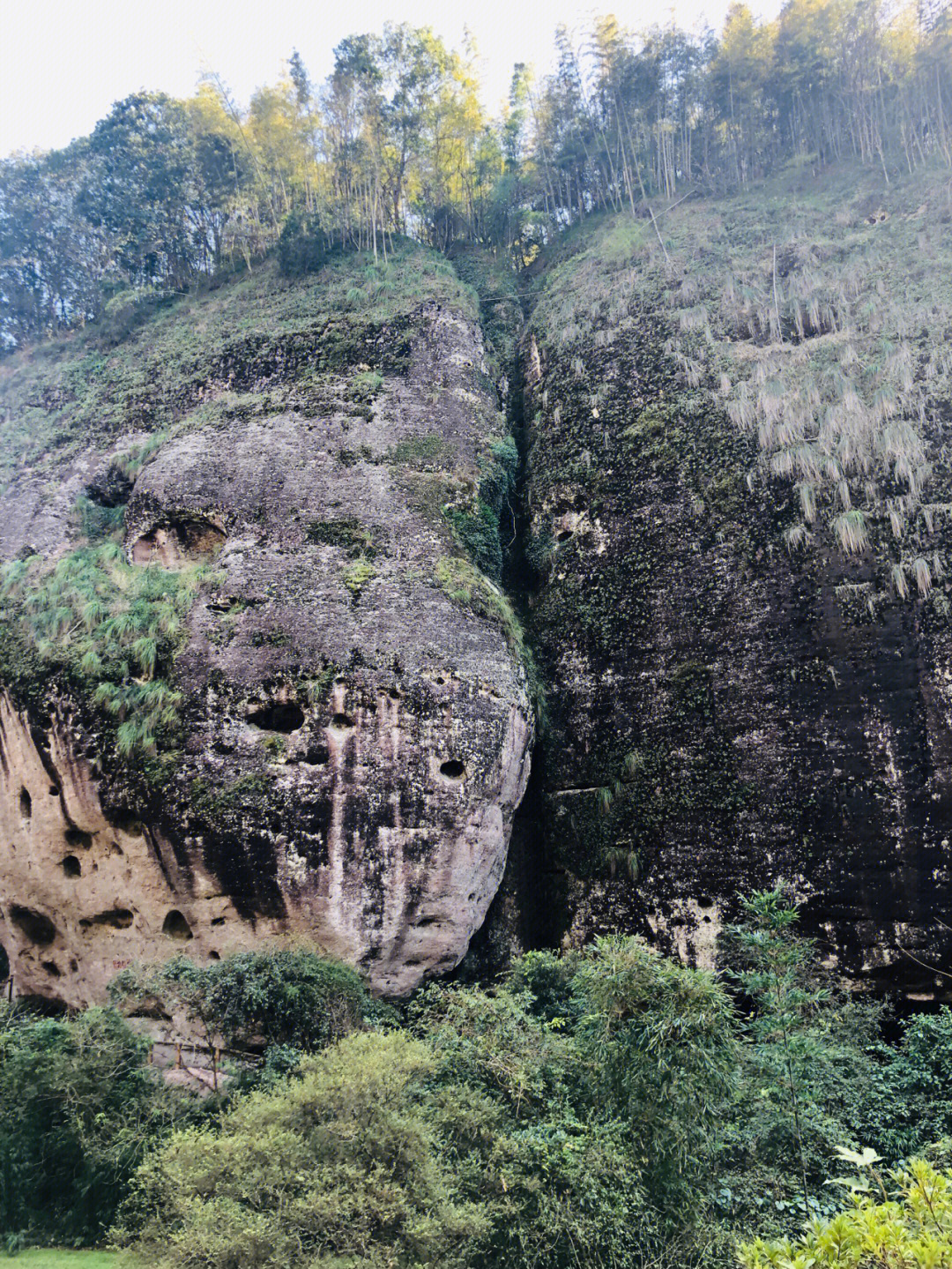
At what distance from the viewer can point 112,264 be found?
21047 millimetres

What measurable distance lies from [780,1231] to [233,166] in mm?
23459

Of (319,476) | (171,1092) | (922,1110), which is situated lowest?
(922,1110)

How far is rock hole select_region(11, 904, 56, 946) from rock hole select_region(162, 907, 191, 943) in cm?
203

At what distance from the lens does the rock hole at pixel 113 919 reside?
37.6 ft

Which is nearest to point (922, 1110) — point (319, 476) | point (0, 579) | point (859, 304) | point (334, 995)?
point (334, 995)

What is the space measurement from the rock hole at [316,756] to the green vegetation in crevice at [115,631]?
74.8 inches

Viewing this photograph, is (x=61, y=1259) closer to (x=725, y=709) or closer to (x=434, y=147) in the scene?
(x=725, y=709)

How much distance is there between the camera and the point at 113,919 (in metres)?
11.5

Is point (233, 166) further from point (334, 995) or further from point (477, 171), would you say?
point (334, 995)

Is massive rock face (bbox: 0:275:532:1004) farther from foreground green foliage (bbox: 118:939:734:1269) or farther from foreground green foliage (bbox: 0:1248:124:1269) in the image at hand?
foreground green foliage (bbox: 0:1248:124:1269)

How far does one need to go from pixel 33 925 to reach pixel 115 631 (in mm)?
4383

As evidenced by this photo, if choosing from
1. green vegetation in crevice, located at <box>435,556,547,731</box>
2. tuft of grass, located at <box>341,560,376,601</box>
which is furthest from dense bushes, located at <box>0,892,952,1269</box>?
tuft of grass, located at <box>341,560,376,601</box>

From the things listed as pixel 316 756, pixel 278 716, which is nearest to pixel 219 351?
pixel 278 716

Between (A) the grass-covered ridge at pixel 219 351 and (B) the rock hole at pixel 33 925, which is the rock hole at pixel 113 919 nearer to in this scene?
(B) the rock hole at pixel 33 925
